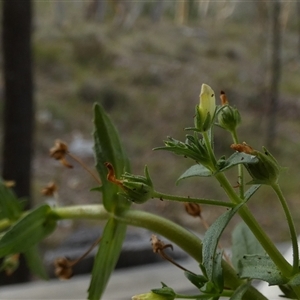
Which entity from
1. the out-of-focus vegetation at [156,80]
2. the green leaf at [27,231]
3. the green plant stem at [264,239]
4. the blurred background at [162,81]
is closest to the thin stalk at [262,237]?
the green plant stem at [264,239]

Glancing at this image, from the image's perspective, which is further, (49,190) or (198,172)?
(49,190)

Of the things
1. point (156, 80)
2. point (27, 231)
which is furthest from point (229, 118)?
point (156, 80)

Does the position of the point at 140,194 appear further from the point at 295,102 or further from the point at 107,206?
the point at 295,102

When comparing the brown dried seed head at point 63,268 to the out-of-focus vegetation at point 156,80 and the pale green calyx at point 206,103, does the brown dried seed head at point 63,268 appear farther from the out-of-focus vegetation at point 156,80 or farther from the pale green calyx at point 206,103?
the out-of-focus vegetation at point 156,80

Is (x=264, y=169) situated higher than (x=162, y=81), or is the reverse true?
(x=264, y=169)

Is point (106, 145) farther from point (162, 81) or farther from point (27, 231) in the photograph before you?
point (162, 81)

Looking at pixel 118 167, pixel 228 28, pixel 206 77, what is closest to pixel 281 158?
pixel 206 77

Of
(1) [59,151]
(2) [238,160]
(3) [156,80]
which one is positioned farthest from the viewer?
(3) [156,80]
